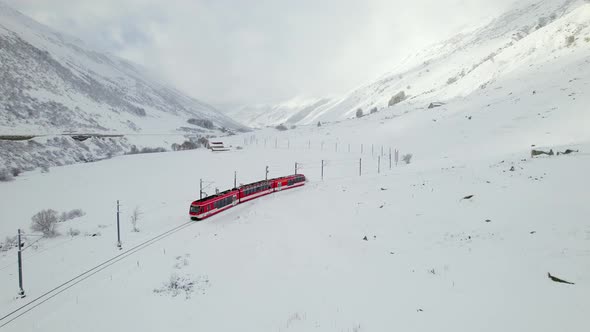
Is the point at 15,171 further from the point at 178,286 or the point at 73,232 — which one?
the point at 178,286

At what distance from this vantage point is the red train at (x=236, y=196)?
94.5ft

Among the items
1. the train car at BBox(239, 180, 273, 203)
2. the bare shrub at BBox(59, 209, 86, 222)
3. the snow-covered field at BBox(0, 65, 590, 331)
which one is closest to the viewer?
the snow-covered field at BBox(0, 65, 590, 331)

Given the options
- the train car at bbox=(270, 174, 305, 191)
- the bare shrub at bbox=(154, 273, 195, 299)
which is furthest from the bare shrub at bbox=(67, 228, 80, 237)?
the train car at bbox=(270, 174, 305, 191)

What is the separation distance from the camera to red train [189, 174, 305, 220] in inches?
1134

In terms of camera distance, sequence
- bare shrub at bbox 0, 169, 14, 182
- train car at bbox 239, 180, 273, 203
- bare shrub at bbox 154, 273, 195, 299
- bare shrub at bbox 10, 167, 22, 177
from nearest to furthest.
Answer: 1. bare shrub at bbox 154, 273, 195, 299
2. train car at bbox 239, 180, 273, 203
3. bare shrub at bbox 0, 169, 14, 182
4. bare shrub at bbox 10, 167, 22, 177

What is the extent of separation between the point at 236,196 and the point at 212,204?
496 cm

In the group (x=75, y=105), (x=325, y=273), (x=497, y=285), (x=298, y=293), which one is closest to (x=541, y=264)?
(x=497, y=285)

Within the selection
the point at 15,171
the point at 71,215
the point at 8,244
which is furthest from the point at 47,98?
the point at 8,244

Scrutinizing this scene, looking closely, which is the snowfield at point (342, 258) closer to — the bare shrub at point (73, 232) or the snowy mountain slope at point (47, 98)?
the bare shrub at point (73, 232)

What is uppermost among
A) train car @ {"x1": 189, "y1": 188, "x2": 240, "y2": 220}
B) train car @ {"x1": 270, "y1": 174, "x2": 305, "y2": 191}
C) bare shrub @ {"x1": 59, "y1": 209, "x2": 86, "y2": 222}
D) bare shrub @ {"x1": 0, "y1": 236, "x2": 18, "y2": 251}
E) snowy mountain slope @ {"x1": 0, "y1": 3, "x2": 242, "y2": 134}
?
snowy mountain slope @ {"x1": 0, "y1": 3, "x2": 242, "y2": 134}

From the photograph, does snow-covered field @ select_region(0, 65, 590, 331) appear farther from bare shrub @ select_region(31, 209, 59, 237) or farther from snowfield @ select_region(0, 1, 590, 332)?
bare shrub @ select_region(31, 209, 59, 237)

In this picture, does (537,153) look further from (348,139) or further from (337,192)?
(348,139)

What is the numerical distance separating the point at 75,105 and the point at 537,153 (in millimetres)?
147231

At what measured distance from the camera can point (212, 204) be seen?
3028cm
